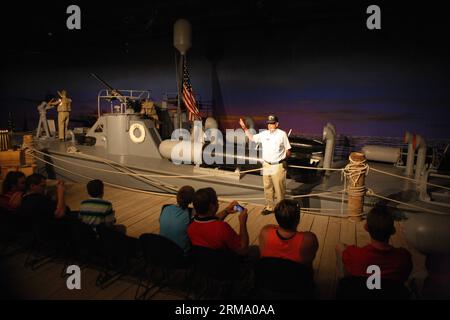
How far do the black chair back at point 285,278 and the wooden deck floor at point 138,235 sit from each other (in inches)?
44.3

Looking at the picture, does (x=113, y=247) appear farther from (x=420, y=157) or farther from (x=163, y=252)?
(x=420, y=157)

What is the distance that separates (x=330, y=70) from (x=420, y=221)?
10.4 metres

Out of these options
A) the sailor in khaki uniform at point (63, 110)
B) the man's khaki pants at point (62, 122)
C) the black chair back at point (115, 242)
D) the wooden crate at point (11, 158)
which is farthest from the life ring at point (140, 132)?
the black chair back at point (115, 242)

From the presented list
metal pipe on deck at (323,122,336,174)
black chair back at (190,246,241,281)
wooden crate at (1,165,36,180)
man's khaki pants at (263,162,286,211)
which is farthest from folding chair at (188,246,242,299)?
wooden crate at (1,165,36,180)

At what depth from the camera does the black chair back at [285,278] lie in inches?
84.9

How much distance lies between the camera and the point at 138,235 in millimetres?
4602

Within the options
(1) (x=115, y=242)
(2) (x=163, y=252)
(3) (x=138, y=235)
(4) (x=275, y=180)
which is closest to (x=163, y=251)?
(2) (x=163, y=252)

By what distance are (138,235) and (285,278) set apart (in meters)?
2.98

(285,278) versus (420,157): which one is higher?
(420,157)

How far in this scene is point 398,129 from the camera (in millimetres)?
11203

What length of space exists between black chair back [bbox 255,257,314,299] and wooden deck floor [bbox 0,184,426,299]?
3.69 ft

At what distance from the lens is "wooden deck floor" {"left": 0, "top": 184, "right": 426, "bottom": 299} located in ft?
10.5
